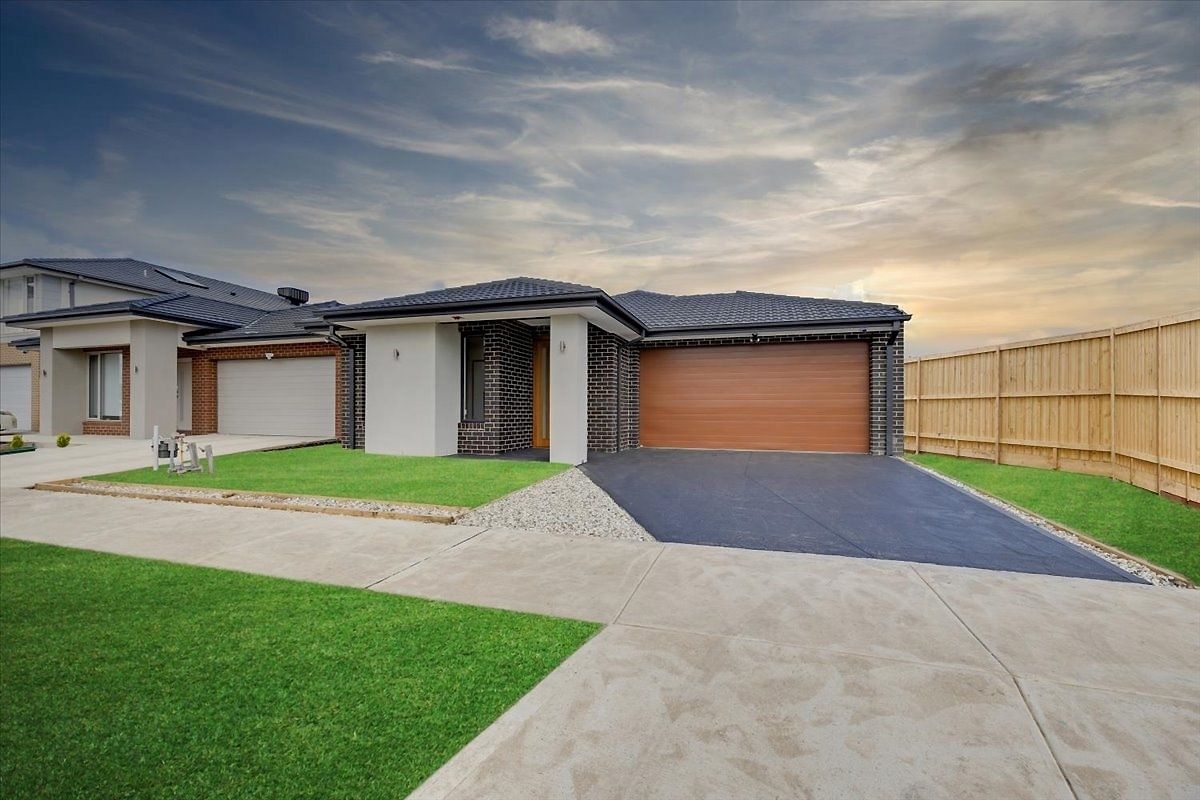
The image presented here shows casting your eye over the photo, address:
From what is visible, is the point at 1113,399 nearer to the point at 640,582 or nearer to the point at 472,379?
the point at 640,582

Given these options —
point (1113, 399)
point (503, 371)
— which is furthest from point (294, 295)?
point (1113, 399)

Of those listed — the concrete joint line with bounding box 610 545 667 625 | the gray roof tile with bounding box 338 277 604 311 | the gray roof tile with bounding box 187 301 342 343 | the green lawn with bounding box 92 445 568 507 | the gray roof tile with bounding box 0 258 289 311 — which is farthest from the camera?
the gray roof tile with bounding box 0 258 289 311

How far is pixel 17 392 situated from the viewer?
1945 cm

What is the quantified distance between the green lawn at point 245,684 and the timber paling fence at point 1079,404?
8.91m

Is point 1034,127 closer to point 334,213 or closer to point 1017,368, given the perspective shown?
point 1017,368

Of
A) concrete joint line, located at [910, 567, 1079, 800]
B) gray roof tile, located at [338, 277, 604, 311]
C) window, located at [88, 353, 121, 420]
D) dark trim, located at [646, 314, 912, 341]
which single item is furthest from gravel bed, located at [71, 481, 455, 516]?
window, located at [88, 353, 121, 420]

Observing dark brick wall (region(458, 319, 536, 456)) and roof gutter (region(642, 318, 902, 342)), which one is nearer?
dark brick wall (region(458, 319, 536, 456))

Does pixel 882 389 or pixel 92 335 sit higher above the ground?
pixel 92 335

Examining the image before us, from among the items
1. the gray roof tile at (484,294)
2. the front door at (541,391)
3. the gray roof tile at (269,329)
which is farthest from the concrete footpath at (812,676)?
the gray roof tile at (269,329)

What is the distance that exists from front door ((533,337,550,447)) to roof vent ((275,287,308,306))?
15.7m

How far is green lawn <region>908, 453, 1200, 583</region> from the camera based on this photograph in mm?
4922

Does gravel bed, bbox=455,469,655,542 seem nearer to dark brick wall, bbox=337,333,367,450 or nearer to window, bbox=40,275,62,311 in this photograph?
dark brick wall, bbox=337,333,367,450

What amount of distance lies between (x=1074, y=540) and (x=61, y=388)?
83.1ft

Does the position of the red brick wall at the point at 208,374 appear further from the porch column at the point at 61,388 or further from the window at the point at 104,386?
the porch column at the point at 61,388
